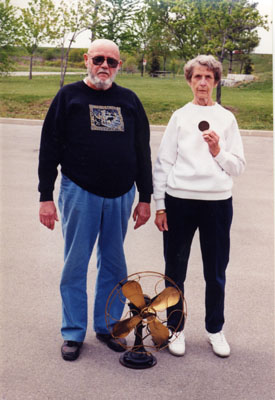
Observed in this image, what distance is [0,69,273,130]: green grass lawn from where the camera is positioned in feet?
57.2

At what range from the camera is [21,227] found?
17.9 ft

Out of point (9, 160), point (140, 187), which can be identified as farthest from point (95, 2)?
point (140, 187)

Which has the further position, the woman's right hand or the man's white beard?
the woman's right hand

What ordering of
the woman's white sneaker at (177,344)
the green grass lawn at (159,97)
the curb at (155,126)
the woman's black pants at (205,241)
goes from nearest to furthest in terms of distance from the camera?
1. the woman's black pants at (205,241)
2. the woman's white sneaker at (177,344)
3. the curb at (155,126)
4. the green grass lawn at (159,97)

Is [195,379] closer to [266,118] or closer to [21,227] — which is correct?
[21,227]

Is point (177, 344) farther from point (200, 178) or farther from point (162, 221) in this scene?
point (200, 178)

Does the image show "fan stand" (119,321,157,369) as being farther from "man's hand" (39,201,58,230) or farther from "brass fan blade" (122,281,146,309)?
"man's hand" (39,201,58,230)

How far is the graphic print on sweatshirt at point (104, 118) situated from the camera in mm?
2730

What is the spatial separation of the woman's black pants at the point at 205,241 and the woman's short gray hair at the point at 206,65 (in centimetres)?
71

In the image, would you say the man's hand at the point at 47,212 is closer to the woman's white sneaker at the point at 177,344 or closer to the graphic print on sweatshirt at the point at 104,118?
the graphic print on sweatshirt at the point at 104,118

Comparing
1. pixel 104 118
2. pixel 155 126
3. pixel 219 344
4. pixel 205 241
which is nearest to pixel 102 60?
pixel 104 118

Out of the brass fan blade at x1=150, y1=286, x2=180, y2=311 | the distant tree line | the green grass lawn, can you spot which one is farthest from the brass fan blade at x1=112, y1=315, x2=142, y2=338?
the distant tree line

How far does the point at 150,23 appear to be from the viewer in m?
21.2

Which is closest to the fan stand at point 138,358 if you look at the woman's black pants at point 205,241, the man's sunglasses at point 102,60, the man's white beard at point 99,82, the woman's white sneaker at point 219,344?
the woman's black pants at point 205,241
